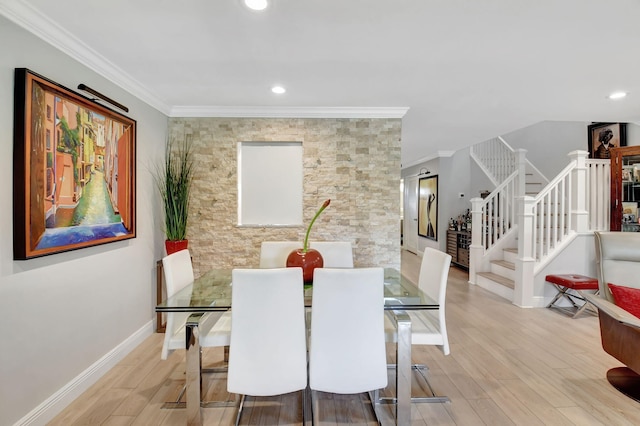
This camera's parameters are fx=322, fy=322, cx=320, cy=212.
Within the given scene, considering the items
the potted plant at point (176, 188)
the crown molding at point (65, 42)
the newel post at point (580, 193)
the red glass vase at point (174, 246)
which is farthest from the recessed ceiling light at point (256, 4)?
the newel post at point (580, 193)

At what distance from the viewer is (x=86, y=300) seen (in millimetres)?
2316

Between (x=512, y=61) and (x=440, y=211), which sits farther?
(x=440, y=211)

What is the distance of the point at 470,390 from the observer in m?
→ 2.24

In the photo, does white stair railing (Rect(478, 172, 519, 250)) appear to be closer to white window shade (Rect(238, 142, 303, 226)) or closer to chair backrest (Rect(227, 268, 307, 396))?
white window shade (Rect(238, 142, 303, 226))

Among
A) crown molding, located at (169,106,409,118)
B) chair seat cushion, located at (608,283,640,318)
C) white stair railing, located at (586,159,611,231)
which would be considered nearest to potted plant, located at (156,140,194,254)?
crown molding, located at (169,106,409,118)

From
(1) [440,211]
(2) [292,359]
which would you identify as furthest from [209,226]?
(1) [440,211]

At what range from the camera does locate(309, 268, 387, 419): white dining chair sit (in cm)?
162

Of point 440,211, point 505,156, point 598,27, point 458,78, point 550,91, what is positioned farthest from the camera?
point 440,211

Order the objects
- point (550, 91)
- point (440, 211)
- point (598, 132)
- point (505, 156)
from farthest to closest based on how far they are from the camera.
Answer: point (440, 211) < point (505, 156) < point (598, 132) < point (550, 91)

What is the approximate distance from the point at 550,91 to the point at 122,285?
14.1 ft

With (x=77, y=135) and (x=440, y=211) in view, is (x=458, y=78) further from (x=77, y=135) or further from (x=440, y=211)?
(x=440, y=211)

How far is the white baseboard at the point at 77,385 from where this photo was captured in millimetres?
1881

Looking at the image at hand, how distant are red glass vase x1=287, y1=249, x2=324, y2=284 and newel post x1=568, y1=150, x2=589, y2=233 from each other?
3.69 metres

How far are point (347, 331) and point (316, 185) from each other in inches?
87.9
